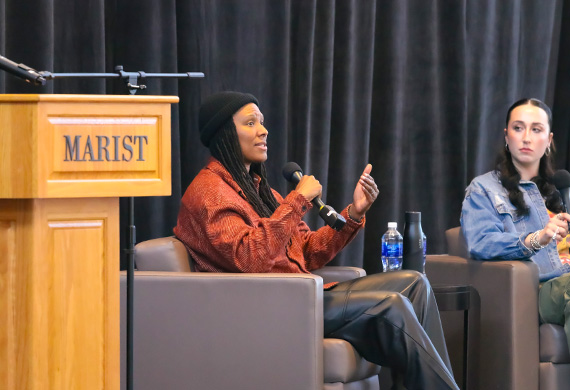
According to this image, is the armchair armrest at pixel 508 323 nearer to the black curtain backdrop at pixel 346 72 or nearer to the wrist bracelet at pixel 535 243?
the wrist bracelet at pixel 535 243

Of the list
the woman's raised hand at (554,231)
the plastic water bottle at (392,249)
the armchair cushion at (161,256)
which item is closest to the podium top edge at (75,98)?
the armchair cushion at (161,256)

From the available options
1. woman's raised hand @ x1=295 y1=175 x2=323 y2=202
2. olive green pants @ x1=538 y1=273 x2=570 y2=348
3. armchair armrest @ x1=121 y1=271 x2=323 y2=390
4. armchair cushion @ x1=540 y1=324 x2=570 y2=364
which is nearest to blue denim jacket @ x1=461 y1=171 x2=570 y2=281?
olive green pants @ x1=538 y1=273 x2=570 y2=348

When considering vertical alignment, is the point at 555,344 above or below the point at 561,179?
below

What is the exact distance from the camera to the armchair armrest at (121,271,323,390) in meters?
2.44

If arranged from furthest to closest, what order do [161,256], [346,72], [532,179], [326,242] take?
[346,72], [532,179], [326,242], [161,256]

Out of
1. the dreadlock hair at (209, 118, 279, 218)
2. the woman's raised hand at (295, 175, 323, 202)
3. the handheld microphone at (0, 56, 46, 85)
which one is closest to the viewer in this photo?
the handheld microphone at (0, 56, 46, 85)

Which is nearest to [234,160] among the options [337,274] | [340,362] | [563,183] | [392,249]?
[337,274]

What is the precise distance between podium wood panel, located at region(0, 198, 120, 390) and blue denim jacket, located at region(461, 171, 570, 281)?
1.71m

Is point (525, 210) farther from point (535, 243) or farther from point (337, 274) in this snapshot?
point (337, 274)

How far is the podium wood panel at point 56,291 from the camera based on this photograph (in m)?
1.76

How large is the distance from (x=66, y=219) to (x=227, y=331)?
2.66ft

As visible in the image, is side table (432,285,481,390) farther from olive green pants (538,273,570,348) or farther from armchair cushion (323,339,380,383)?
armchair cushion (323,339,380,383)

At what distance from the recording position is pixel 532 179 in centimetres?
346

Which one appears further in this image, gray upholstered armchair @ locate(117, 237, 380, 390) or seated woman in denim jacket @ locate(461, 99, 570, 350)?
seated woman in denim jacket @ locate(461, 99, 570, 350)
